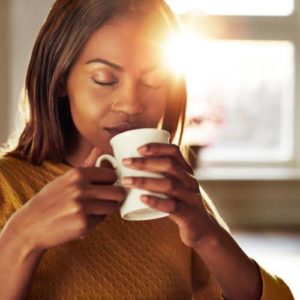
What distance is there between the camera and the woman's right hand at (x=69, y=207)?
2.21ft

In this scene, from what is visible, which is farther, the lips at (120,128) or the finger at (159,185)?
the lips at (120,128)

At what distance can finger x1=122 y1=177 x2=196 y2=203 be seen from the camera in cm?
69

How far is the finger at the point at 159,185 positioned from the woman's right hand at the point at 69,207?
0.07 ft

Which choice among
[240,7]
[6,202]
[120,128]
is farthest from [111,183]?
[240,7]

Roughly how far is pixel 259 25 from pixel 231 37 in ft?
0.64

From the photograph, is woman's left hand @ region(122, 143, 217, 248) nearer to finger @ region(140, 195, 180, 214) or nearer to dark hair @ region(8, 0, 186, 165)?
finger @ region(140, 195, 180, 214)

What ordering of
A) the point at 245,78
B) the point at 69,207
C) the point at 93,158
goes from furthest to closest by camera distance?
the point at 245,78
the point at 93,158
the point at 69,207

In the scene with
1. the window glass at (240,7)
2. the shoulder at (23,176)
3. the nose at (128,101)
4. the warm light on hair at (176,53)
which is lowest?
the shoulder at (23,176)

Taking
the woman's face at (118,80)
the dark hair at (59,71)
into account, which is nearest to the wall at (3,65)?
the dark hair at (59,71)

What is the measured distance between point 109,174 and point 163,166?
6 centimetres

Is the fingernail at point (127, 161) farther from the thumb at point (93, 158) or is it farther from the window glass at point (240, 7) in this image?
the window glass at point (240, 7)

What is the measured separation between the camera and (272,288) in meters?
0.87

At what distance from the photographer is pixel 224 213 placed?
3.95 m

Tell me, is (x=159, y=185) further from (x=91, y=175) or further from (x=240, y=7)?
(x=240, y=7)
